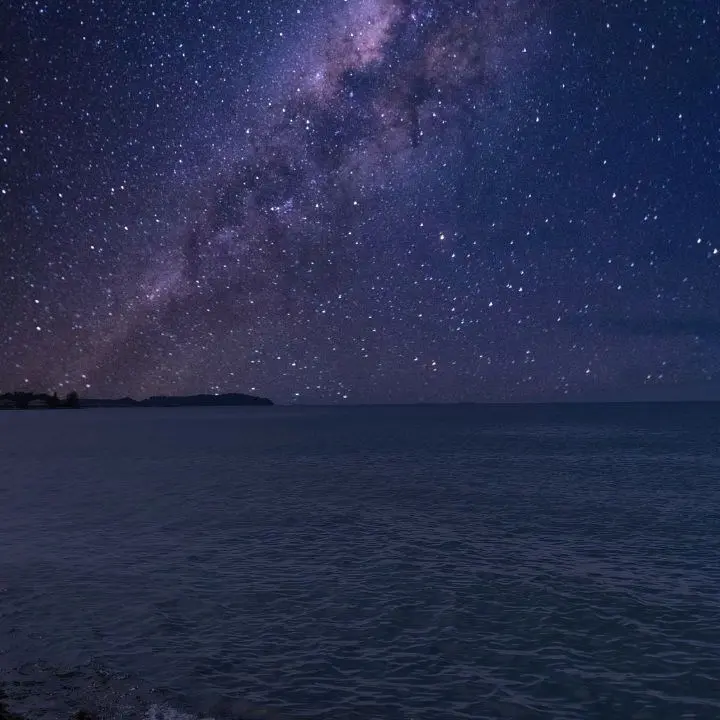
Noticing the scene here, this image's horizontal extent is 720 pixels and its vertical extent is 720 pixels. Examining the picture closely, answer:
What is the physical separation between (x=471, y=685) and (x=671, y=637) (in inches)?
214

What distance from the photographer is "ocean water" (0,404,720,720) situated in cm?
1175

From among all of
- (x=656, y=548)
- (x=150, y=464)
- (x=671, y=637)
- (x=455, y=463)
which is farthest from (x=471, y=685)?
(x=150, y=464)

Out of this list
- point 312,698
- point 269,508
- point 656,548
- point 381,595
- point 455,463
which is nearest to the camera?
point 312,698

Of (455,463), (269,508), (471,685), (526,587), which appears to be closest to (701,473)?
(455,463)

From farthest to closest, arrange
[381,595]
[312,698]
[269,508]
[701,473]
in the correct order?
[701,473], [269,508], [381,595], [312,698]

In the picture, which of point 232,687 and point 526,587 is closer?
point 232,687

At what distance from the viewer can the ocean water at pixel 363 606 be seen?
38.5 ft

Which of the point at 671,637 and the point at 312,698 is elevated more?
the point at 671,637

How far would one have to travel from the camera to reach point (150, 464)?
66.4m

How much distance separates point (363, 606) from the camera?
1712 centimetres

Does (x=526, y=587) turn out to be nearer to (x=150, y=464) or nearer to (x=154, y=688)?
(x=154, y=688)

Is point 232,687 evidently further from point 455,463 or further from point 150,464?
point 150,464

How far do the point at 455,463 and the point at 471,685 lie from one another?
2083 inches

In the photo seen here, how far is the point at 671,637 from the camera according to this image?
14.5m
